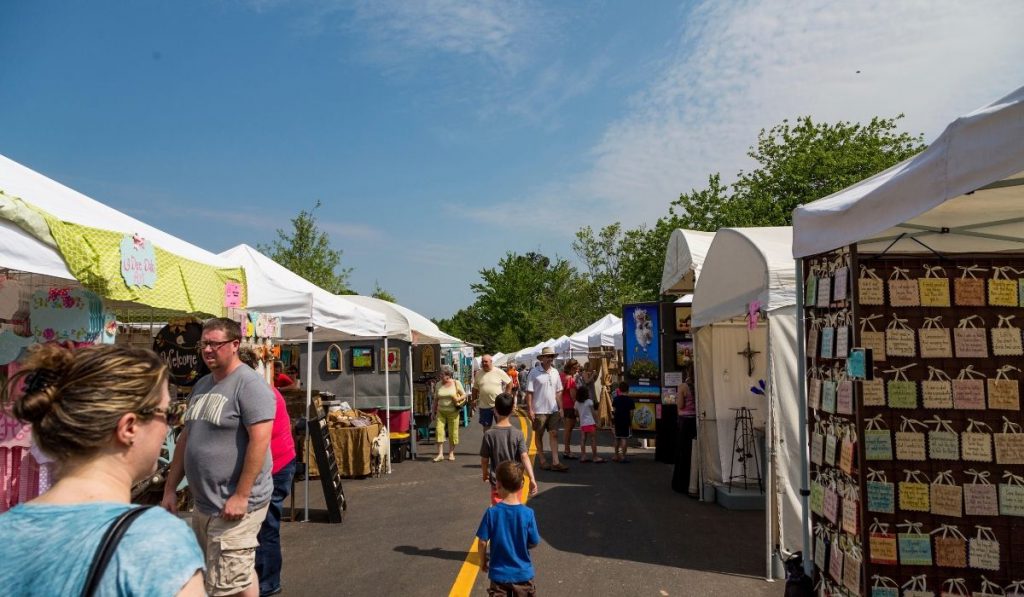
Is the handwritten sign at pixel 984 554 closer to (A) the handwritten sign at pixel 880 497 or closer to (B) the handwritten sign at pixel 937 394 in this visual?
(A) the handwritten sign at pixel 880 497

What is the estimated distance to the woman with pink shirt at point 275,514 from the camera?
5.29 meters

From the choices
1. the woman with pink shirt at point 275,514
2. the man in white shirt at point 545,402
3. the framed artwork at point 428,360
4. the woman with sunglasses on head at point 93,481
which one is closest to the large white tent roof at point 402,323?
the framed artwork at point 428,360

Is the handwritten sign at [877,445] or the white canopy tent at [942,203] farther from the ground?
the white canopy tent at [942,203]

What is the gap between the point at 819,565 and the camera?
473 centimetres

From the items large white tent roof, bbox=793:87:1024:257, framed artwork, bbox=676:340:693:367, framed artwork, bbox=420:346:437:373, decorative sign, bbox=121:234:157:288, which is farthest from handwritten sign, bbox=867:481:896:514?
framed artwork, bbox=420:346:437:373

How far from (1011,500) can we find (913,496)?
562mm

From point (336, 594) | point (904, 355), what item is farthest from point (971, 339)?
point (336, 594)

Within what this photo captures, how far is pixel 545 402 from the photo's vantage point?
38.7 feet

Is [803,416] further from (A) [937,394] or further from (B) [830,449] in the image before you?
(A) [937,394]

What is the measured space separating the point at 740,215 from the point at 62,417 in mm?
31810

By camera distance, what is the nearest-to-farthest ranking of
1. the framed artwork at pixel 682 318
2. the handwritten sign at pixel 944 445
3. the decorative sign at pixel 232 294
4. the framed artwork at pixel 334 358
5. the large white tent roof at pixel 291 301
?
the handwritten sign at pixel 944 445, the decorative sign at pixel 232 294, the large white tent roof at pixel 291 301, the framed artwork at pixel 682 318, the framed artwork at pixel 334 358

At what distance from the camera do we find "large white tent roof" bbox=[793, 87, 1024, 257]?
2.46 m

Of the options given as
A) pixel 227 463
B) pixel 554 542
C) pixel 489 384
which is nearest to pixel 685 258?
pixel 489 384

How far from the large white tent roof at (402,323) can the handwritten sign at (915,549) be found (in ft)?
29.8
